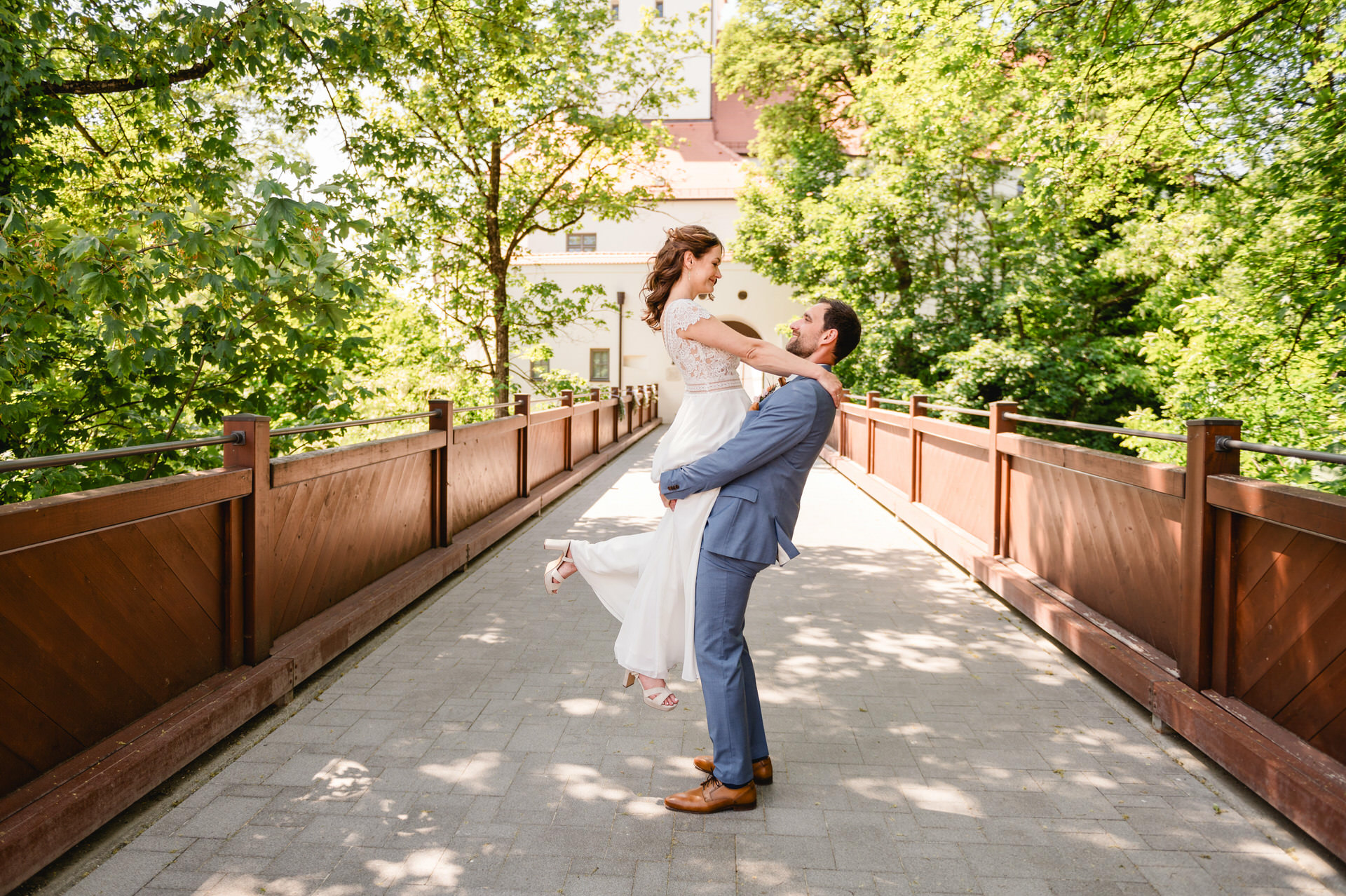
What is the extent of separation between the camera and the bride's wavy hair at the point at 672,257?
10.3 ft

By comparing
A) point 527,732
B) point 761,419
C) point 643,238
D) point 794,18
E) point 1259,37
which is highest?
point 794,18

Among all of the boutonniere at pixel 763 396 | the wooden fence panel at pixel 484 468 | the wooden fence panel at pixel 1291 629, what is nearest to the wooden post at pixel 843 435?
the wooden fence panel at pixel 484 468

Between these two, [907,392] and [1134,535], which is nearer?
[1134,535]

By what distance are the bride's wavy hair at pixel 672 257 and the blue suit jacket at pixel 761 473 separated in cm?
55

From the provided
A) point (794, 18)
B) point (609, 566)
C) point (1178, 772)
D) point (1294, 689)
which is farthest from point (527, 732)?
point (794, 18)

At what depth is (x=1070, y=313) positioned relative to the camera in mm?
19344

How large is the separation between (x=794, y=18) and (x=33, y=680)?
83.7 ft

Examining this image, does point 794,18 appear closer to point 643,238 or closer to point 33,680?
point 643,238

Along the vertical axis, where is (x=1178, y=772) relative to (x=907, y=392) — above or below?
below

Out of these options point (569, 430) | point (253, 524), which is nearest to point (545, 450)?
point (569, 430)

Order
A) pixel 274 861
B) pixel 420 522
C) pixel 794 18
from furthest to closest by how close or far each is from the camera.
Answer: pixel 794 18
pixel 420 522
pixel 274 861

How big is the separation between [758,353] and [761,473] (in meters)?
0.44

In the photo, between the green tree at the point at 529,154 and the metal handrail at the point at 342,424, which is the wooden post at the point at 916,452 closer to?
the metal handrail at the point at 342,424

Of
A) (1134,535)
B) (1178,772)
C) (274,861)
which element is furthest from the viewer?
(1134,535)
